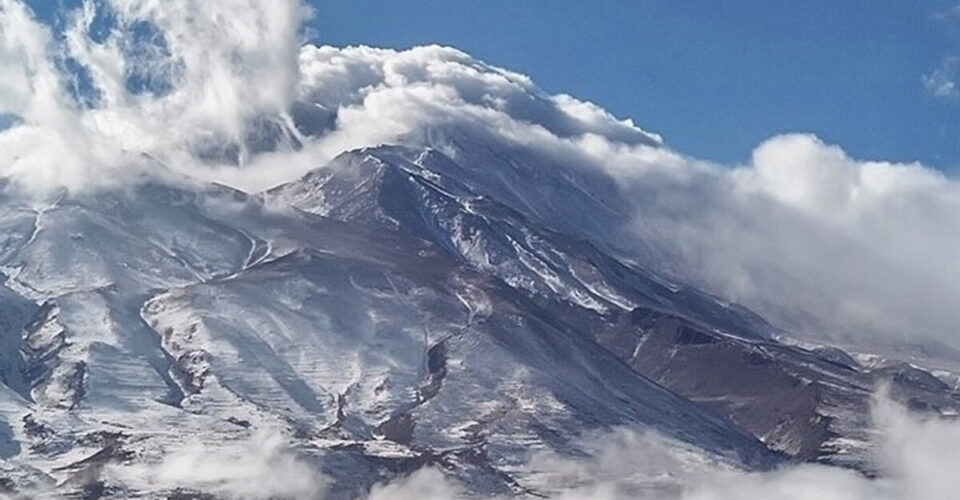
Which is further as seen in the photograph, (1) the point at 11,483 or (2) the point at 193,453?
(2) the point at 193,453

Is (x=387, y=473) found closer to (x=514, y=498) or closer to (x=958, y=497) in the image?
(x=514, y=498)

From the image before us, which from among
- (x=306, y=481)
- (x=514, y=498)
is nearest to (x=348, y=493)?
(x=306, y=481)

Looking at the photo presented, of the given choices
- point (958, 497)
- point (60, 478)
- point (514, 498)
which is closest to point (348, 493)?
point (514, 498)

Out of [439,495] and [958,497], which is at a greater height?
[958,497]

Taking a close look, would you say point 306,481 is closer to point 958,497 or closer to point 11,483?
point 11,483

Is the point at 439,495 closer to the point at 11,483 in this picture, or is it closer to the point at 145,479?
the point at 145,479

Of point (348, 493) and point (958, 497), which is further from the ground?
point (958, 497)

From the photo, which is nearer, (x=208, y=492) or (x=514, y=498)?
(x=208, y=492)

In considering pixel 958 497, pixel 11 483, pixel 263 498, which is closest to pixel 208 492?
pixel 263 498
